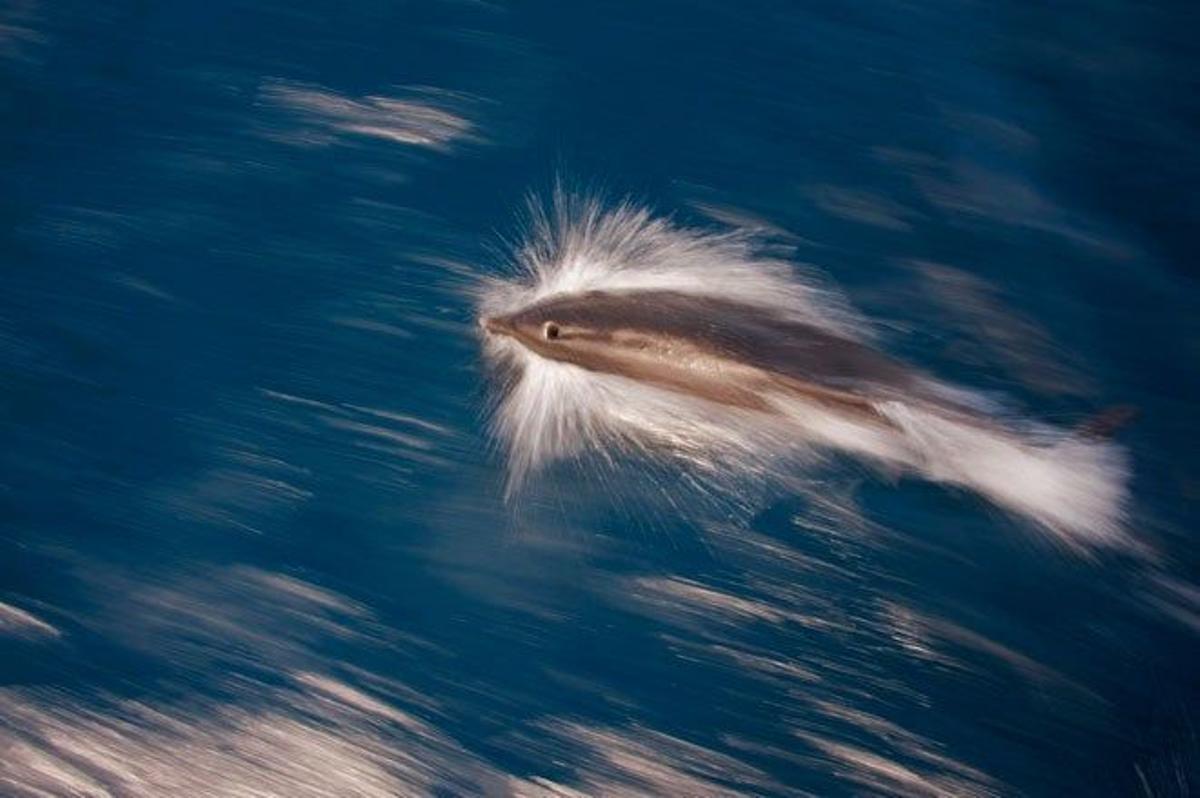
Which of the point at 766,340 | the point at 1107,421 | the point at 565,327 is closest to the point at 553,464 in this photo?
the point at 565,327

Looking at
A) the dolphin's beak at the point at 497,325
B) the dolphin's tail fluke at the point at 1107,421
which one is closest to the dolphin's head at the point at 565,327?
the dolphin's beak at the point at 497,325

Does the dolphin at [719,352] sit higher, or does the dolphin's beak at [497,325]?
the dolphin at [719,352]

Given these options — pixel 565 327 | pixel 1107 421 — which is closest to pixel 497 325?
pixel 565 327

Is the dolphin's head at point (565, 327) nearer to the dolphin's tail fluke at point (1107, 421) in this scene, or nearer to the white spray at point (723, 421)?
the white spray at point (723, 421)

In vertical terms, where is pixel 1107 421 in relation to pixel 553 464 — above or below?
above

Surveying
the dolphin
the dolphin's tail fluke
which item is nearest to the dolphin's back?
the dolphin

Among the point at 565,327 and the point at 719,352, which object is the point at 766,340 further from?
the point at 565,327

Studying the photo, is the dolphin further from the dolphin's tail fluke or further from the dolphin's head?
the dolphin's tail fluke

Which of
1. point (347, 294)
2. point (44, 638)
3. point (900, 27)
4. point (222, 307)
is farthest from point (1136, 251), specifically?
point (44, 638)

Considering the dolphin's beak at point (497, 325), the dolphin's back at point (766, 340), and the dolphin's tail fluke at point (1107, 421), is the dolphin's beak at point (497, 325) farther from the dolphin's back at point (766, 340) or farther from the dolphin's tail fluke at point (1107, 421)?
the dolphin's tail fluke at point (1107, 421)
